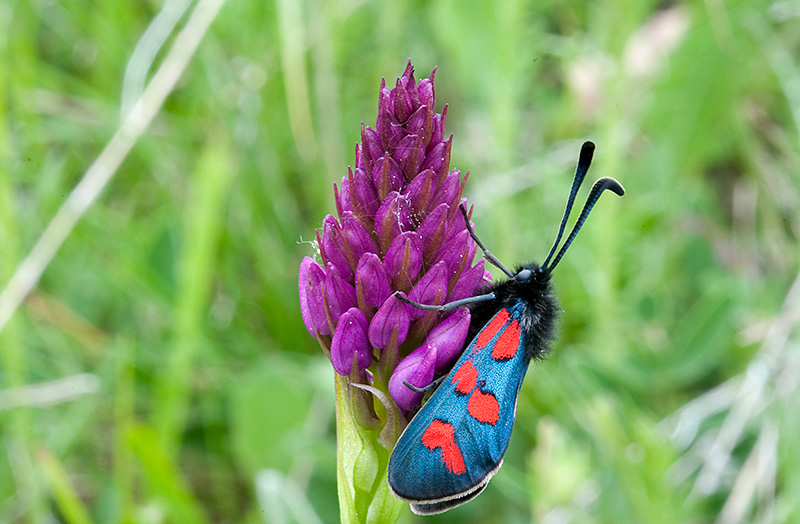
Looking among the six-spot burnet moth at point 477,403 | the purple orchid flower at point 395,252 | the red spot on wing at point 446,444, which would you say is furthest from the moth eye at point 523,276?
the red spot on wing at point 446,444

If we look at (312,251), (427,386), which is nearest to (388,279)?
(427,386)

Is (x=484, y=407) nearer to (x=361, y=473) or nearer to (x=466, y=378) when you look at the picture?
(x=466, y=378)

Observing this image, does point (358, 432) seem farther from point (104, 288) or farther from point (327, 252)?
point (104, 288)

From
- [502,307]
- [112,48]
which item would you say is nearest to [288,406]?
[502,307]

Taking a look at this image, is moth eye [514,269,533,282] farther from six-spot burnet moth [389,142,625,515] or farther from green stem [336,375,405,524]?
green stem [336,375,405,524]

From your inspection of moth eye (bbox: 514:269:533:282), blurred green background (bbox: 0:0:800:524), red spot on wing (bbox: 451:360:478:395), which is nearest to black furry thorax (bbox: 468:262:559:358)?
moth eye (bbox: 514:269:533:282)

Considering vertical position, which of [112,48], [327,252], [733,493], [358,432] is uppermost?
[112,48]

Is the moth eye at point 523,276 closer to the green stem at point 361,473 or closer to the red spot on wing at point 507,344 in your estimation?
the red spot on wing at point 507,344
